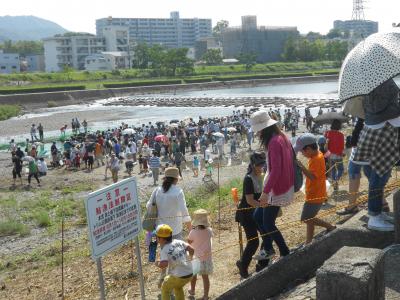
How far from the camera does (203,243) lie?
4.67 m

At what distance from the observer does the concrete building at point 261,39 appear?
387ft

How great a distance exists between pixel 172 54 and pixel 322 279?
265 feet

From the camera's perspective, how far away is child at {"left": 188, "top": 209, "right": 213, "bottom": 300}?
4.62 m

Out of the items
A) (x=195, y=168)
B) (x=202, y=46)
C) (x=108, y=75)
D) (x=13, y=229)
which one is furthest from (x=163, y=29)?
(x=13, y=229)

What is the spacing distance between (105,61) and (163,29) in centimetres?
6627

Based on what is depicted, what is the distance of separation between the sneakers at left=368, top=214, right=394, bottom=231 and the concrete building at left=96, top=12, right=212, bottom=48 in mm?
149257

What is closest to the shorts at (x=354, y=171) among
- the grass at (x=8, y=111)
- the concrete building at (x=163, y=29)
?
the grass at (x=8, y=111)

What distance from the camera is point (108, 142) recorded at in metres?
22.0

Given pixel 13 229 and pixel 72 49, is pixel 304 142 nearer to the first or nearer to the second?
pixel 13 229

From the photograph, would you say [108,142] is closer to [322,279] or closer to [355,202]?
[355,202]

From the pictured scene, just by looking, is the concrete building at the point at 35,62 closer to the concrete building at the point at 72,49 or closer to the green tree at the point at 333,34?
the concrete building at the point at 72,49

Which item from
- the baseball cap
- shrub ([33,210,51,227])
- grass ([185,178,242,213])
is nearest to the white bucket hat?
the baseball cap

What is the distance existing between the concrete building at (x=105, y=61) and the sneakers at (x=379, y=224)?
93.9 m

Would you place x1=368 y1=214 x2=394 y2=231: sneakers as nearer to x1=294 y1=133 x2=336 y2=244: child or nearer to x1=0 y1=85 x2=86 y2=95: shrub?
x1=294 y1=133 x2=336 y2=244: child
